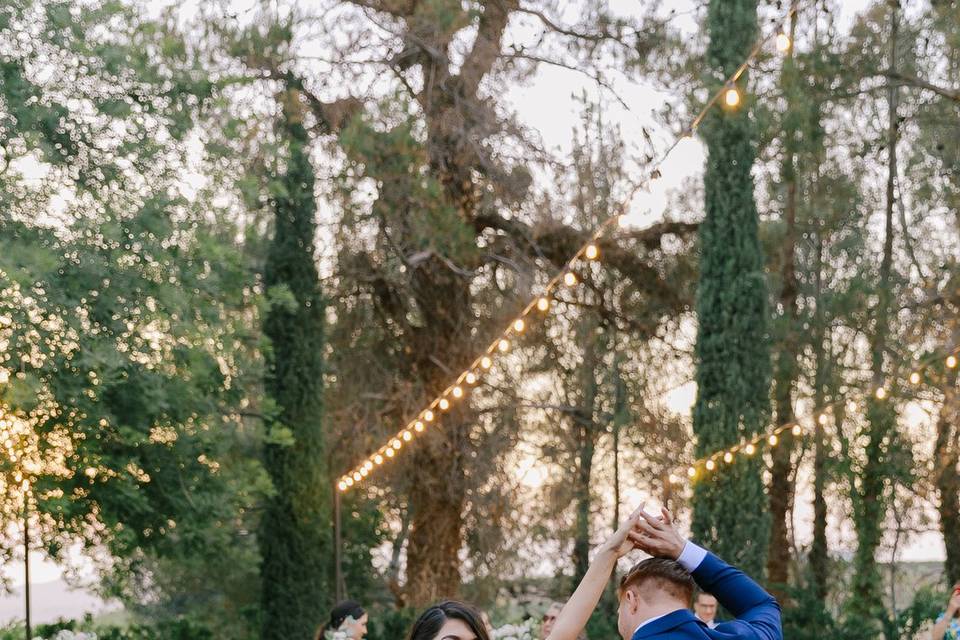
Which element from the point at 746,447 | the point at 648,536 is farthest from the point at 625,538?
the point at 746,447

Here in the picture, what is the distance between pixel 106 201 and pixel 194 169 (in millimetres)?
1373

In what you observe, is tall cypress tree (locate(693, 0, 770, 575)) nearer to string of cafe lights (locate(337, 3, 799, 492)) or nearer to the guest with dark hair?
string of cafe lights (locate(337, 3, 799, 492))

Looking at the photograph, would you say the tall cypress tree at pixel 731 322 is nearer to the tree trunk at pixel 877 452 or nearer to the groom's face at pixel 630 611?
the tree trunk at pixel 877 452

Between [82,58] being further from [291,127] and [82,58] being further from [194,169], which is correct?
[291,127]

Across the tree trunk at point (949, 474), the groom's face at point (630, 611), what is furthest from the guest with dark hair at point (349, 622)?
the tree trunk at point (949, 474)

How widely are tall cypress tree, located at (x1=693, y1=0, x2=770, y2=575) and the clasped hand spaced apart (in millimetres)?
14205

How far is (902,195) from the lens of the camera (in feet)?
77.6

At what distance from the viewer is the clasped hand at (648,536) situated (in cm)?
281

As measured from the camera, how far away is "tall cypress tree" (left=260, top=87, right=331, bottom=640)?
1867 cm

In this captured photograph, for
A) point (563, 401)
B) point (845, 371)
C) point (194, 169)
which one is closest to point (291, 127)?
point (194, 169)

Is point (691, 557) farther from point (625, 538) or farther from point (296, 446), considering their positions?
point (296, 446)

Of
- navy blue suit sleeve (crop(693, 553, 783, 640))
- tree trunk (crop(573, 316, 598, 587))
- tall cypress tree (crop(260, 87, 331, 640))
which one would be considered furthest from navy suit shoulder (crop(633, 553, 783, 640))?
tree trunk (crop(573, 316, 598, 587))

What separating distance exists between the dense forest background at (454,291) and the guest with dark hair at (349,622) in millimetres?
3864

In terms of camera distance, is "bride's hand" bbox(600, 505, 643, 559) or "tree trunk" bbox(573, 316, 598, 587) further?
"tree trunk" bbox(573, 316, 598, 587)
